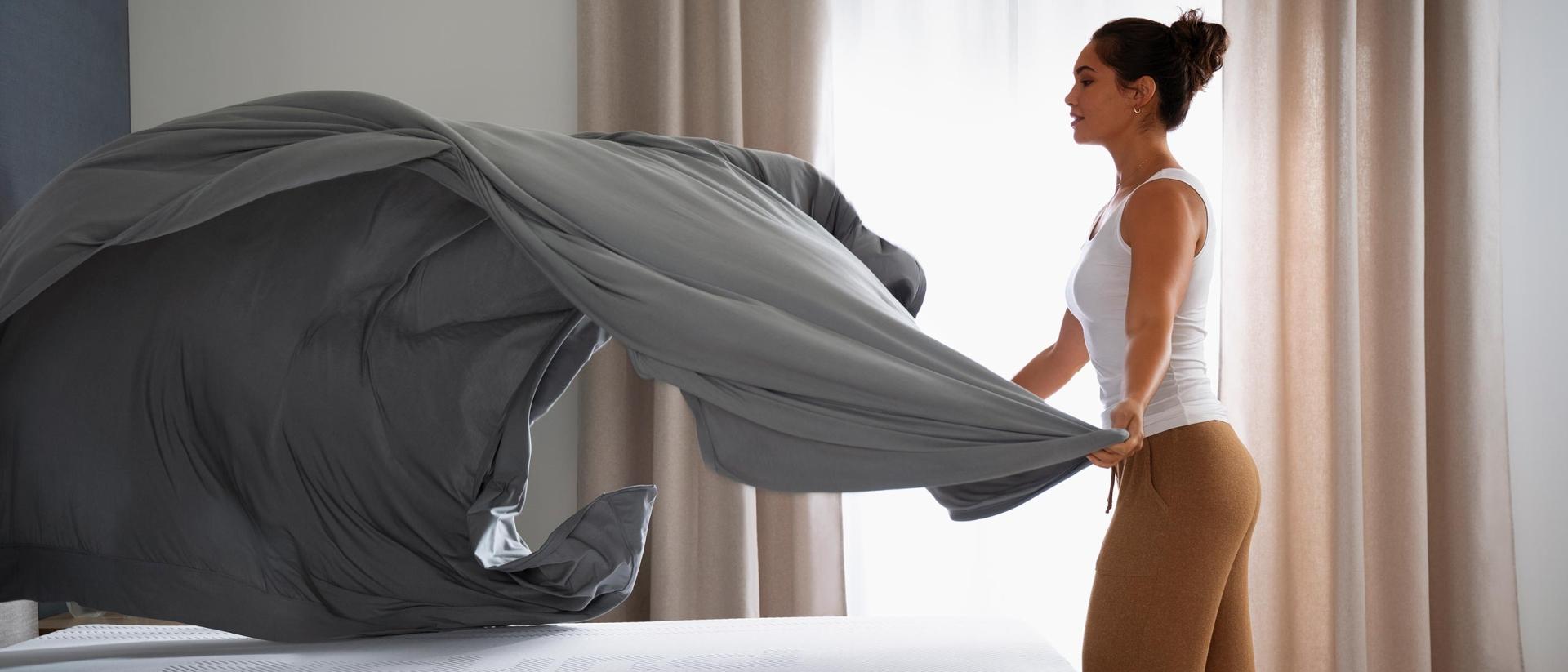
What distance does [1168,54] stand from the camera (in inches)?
61.1

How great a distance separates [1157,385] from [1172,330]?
181 mm

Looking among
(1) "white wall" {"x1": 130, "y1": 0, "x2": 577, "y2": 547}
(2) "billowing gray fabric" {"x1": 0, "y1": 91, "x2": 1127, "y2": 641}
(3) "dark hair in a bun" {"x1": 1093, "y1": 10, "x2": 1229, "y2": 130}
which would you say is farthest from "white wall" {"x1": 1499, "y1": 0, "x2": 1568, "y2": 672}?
(1) "white wall" {"x1": 130, "y1": 0, "x2": 577, "y2": 547}

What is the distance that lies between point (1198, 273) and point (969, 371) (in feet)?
1.77

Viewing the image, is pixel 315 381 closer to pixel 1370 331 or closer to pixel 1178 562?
pixel 1178 562

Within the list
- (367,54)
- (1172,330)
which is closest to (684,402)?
(367,54)

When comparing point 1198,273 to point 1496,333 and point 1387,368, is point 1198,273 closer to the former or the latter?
point 1387,368

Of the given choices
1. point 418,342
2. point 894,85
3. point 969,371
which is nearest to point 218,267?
point 418,342

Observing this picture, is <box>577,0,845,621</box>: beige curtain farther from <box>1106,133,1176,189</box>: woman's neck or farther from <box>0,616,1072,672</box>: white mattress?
<box>1106,133,1176,189</box>: woman's neck

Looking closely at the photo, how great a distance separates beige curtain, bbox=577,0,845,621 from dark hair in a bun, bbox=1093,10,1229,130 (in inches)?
48.6

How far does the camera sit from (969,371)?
1.13 meters

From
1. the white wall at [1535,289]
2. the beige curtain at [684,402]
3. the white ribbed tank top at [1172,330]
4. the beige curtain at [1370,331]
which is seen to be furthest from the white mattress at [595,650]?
the white wall at [1535,289]

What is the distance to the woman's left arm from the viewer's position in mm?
1292

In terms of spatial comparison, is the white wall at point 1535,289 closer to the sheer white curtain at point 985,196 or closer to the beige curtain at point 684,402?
the sheer white curtain at point 985,196

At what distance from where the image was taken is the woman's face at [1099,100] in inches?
62.7
